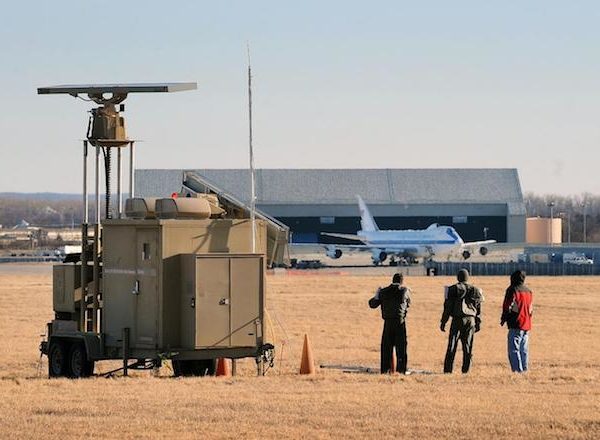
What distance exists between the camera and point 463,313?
867 inches

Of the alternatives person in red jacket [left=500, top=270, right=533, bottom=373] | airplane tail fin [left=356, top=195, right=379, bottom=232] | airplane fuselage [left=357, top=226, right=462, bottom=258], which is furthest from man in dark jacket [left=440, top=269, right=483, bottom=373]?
airplane tail fin [left=356, top=195, right=379, bottom=232]

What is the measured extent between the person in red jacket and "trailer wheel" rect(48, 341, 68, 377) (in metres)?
6.79

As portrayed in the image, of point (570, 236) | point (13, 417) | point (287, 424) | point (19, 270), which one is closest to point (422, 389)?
point (287, 424)

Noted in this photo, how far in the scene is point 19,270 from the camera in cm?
9244

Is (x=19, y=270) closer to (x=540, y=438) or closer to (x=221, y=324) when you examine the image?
(x=221, y=324)

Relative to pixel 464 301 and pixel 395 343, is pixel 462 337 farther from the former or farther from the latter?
pixel 395 343

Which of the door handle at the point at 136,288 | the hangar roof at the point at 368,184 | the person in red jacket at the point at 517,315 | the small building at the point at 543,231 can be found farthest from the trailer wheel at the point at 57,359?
the small building at the point at 543,231

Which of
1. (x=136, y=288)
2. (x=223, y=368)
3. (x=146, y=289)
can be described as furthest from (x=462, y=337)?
(x=136, y=288)

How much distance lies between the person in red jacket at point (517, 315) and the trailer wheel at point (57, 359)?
22.3ft

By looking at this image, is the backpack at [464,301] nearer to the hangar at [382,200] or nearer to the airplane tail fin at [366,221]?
the airplane tail fin at [366,221]

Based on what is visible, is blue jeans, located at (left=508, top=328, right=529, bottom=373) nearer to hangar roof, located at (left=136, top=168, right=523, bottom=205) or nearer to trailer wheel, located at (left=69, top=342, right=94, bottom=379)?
trailer wheel, located at (left=69, top=342, right=94, bottom=379)

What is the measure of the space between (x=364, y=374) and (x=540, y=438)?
817cm

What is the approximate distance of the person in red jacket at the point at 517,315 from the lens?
22656 millimetres

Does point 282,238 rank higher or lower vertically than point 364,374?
higher
